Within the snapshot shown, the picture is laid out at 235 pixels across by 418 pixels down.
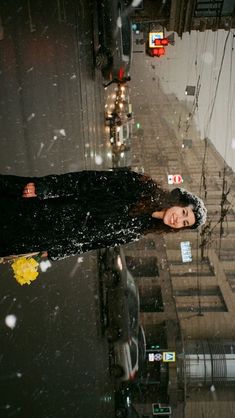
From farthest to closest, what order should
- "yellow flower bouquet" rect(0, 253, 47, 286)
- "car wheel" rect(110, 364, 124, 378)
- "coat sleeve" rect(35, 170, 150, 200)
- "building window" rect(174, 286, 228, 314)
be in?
"building window" rect(174, 286, 228, 314) → "car wheel" rect(110, 364, 124, 378) → "yellow flower bouquet" rect(0, 253, 47, 286) → "coat sleeve" rect(35, 170, 150, 200)

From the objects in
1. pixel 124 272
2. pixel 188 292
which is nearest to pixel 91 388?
pixel 124 272

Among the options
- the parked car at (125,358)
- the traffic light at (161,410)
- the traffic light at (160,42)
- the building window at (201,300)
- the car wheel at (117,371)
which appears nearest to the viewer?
the parked car at (125,358)

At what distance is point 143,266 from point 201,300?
15.3ft

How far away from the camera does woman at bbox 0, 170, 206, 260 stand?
149 inches

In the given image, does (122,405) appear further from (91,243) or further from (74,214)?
(74,214)

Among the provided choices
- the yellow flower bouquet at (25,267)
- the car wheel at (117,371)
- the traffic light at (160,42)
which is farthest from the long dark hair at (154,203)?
the traffic light at (160,42)

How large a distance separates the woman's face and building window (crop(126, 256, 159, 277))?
702 inches

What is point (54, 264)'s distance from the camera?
6.91 m

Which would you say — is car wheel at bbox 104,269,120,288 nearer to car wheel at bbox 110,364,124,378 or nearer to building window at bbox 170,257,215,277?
car wheel at bbox 110,364,124,378

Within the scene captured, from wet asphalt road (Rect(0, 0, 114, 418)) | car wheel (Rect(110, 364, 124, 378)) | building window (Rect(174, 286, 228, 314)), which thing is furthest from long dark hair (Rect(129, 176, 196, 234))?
building window (Rect(174, 286, 228, 314))

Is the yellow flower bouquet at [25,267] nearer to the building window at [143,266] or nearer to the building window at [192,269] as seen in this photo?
the building window at [143,266]

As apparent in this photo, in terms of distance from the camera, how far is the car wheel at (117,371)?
806 centimetres

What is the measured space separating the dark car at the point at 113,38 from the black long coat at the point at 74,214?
6782mm

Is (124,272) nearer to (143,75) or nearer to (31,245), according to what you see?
(31,245)
